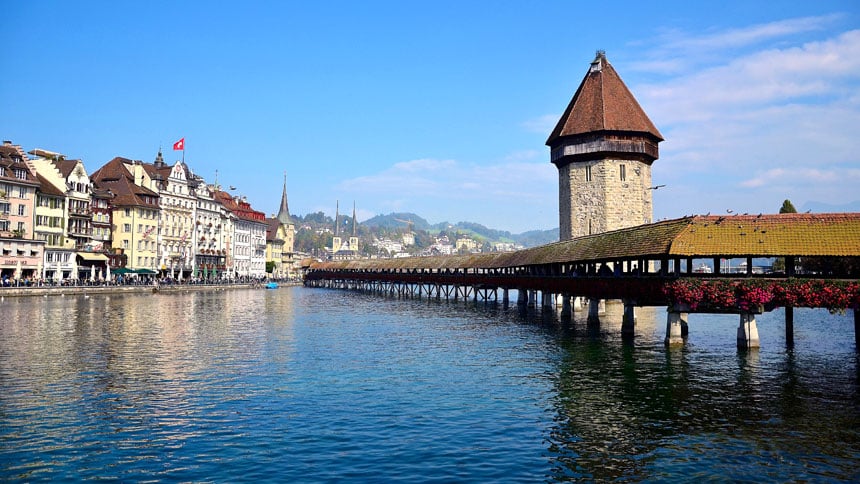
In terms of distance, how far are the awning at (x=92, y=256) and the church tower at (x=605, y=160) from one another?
201ft

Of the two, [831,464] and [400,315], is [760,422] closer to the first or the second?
[831,464]

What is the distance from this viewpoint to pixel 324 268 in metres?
150

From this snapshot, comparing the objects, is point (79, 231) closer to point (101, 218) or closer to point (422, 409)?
point (101, 218)

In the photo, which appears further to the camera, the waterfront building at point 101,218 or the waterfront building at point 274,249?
the waterfront building at point 274,249

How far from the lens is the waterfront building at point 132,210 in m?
97.9

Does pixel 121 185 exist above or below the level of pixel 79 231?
above

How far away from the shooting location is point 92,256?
89625 millimetres


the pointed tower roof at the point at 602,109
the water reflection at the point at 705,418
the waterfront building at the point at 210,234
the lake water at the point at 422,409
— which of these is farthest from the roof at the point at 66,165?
the water reflection at the point at 705,418

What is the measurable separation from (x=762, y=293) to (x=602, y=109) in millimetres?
48013

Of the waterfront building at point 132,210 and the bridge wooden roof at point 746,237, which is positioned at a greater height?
the waterfront building at point 132,210

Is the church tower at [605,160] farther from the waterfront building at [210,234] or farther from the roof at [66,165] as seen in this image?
the waterfront building at [210,234]

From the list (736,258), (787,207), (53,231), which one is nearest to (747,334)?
(736,258)

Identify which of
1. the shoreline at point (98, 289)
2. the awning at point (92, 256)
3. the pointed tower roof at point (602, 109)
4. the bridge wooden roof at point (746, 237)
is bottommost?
the shoreline at point (98, 289)

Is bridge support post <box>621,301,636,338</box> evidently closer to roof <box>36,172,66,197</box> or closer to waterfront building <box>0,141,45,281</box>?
waterfront building <box>0,141,45,281</box>
